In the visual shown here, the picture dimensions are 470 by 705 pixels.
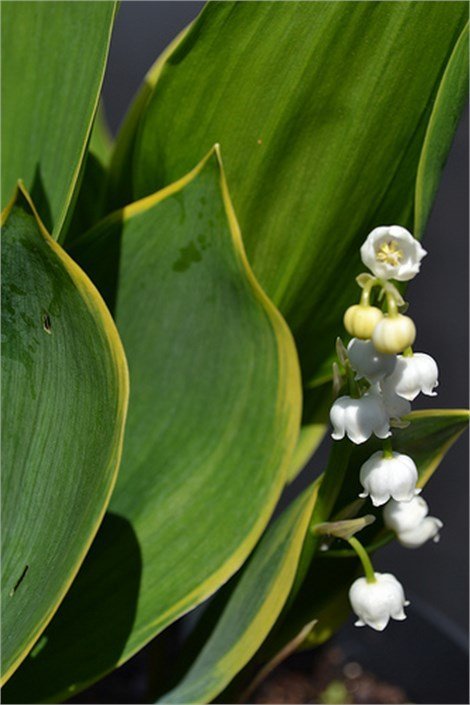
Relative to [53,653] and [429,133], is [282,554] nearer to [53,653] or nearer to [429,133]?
[53,653]

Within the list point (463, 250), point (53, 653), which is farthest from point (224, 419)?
point (463, 250)

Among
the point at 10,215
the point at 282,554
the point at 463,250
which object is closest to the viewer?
the point at 10,215

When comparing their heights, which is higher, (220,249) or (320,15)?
(320,15)

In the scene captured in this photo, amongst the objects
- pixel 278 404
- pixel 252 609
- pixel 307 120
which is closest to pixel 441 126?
pixel 307 120

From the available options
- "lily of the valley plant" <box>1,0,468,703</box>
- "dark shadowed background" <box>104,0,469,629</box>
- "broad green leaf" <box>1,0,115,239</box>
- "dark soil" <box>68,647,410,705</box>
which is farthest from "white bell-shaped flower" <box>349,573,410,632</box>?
"dark shadowed background" <box>104,0,469,629</box>

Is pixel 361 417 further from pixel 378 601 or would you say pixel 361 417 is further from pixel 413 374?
pixel 378 601

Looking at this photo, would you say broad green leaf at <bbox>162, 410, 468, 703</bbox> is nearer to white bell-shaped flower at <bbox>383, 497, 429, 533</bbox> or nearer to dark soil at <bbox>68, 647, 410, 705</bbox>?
white bell-shaped flower at <bbox>383, 497, 429, 533</bbox>

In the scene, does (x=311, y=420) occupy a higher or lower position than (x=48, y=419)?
lower
